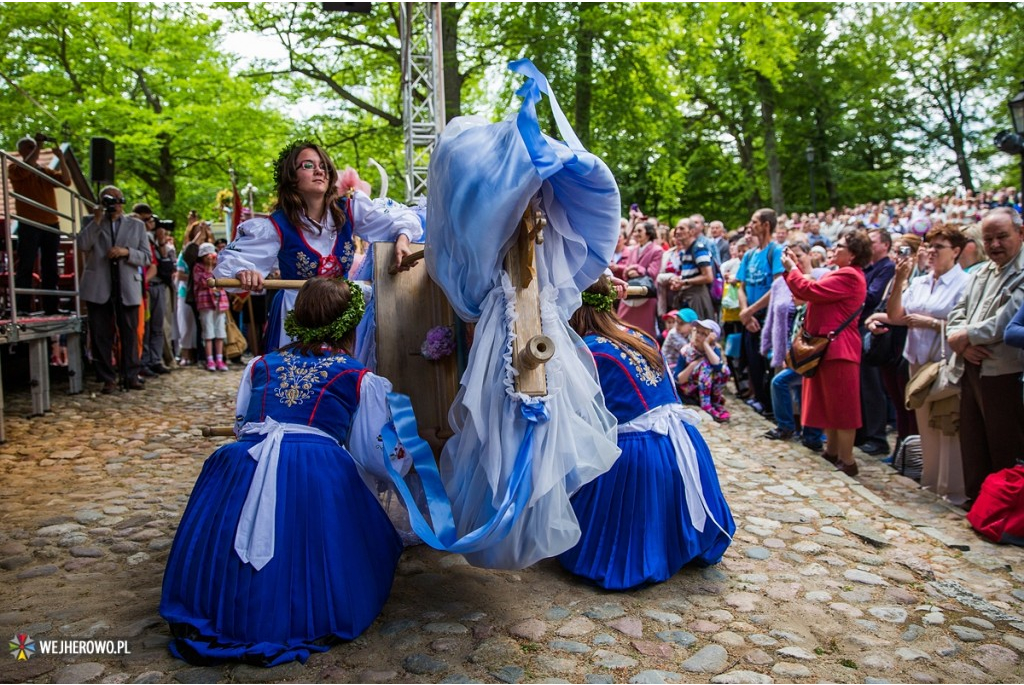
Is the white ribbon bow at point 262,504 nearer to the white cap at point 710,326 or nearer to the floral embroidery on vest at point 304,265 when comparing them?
the floral embroidery on vest at point 304,265

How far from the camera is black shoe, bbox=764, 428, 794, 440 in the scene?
7090 millimetres

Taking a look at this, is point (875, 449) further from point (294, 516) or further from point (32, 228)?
point (32, 228)

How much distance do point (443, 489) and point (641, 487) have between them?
1.00 meters

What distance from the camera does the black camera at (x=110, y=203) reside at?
8.48 meters

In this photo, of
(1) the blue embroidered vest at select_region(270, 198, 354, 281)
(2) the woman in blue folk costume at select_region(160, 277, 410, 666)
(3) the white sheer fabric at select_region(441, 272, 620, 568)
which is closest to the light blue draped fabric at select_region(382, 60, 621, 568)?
(3) the white sheer fabric at select_region(441, 272, 620, 568)

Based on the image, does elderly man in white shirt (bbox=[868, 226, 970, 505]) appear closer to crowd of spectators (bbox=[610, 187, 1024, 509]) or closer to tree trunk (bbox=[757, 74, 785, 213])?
crowd of spectators (bbox=[610, 187, 1024, 509])

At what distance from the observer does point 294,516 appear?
9.87 ft

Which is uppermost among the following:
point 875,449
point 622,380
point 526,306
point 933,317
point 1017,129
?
point 1017,129

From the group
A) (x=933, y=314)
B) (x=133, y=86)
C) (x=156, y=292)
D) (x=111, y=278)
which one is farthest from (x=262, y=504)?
(x=133, y=86)

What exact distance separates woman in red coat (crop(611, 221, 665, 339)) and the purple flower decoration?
4.60m

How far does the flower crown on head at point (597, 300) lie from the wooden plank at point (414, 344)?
66 cm

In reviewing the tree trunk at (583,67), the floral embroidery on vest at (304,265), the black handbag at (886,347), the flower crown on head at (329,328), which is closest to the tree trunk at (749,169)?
the tree trunk at (583,67)

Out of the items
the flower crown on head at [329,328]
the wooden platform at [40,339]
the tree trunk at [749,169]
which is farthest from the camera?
the tree trunk at [749,169]

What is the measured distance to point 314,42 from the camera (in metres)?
14.8
